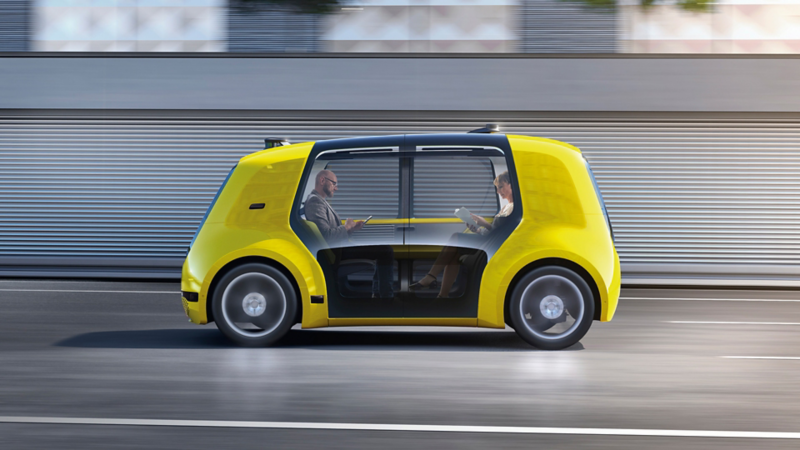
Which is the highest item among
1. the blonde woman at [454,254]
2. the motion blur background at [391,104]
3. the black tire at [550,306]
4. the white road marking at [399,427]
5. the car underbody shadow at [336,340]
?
the motion blur background at [391,104]

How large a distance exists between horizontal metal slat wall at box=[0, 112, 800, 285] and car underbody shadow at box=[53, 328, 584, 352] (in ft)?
23.1

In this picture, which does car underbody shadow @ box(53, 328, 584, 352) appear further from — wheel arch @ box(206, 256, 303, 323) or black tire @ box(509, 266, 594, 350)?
wheel arch @ box(206, 256, 303, 323)

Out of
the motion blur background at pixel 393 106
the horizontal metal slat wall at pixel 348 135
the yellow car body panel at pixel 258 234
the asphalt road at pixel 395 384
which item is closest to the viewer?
the asphalt road at pixel 395 384

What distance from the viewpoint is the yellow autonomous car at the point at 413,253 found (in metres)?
7.41

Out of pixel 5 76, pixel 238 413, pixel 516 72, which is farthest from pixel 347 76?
pixel 238 413

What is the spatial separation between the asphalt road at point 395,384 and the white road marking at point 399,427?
33mm

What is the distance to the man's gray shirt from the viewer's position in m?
7.52

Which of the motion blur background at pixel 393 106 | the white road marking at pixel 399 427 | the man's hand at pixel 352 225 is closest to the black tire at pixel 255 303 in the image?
the man's hand at pixel 352 225

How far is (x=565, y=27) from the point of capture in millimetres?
15422

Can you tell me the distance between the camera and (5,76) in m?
15.9

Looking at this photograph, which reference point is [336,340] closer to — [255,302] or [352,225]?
[255,302]

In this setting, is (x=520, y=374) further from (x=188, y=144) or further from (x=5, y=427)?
(x=188, y=144)

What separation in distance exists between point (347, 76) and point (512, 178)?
8.49m

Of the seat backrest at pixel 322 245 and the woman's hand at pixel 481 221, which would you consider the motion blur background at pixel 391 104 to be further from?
the seat backrest at pixel 322 245
